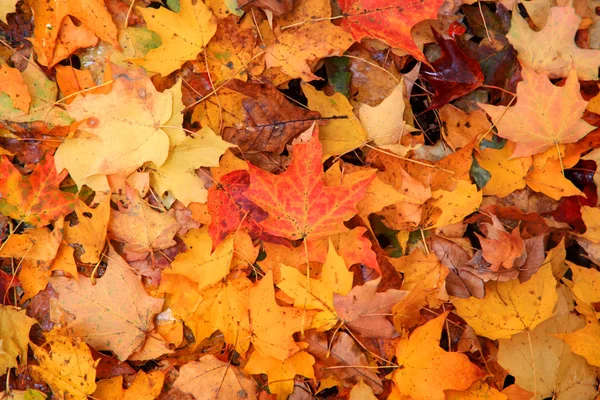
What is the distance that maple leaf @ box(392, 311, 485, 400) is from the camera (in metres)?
1.16

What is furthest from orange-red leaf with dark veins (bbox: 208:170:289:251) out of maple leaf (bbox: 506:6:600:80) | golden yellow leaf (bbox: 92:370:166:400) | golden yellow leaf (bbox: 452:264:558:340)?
maple leaf (bbox: 506:6:600:80)

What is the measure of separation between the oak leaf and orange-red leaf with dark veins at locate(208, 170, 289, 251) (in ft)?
0.44

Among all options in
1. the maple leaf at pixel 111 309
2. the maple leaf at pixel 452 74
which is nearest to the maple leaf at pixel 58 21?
the maple leaf at pixel 111 309

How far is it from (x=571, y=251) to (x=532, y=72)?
0.51m

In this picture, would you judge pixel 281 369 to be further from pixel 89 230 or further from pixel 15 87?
pixel 15 87

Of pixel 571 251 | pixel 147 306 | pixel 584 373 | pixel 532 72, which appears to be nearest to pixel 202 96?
pixel 147 306

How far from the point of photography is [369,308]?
1216mm

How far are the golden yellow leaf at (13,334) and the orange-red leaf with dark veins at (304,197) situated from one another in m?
0.72

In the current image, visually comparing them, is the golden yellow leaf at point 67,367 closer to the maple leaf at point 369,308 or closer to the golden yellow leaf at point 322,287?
the golden yellow leaf at point 322,287

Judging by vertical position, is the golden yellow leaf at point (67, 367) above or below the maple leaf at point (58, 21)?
below

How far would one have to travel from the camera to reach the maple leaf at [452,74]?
50.6 inches

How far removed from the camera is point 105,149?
1.25 meters

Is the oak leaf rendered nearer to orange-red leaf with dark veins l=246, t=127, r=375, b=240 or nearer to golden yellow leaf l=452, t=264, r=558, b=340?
orange-red leaf with dark veins l=246, t=127, r=375, b=240

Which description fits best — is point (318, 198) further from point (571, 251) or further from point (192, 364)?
point (571, 251)
